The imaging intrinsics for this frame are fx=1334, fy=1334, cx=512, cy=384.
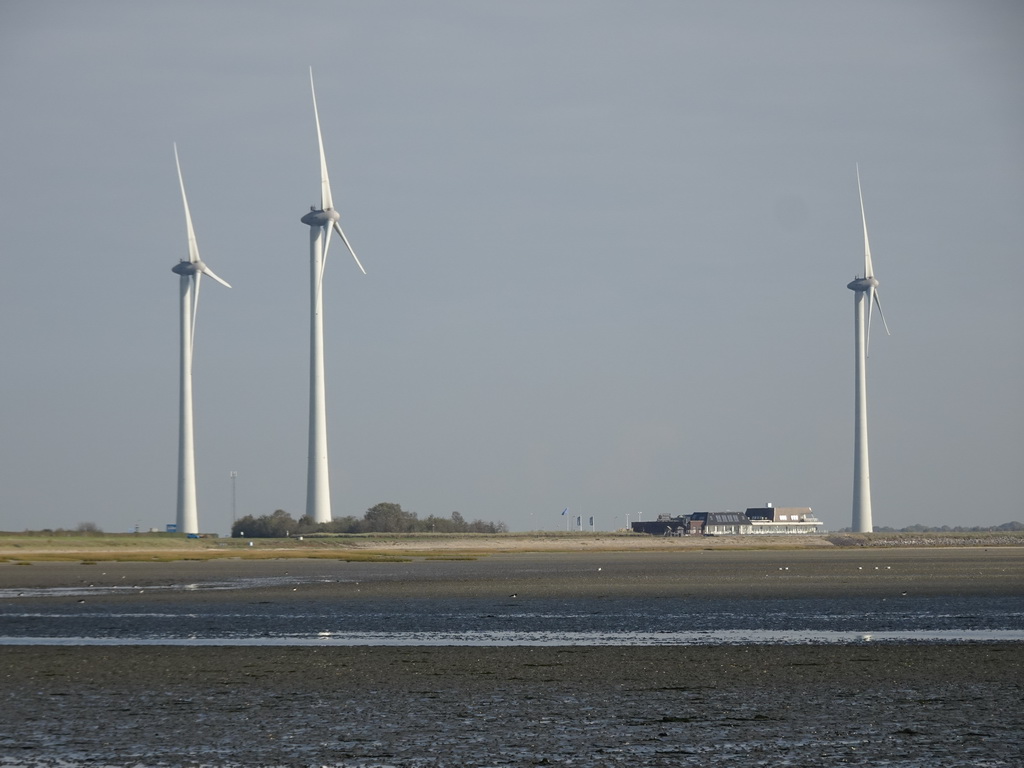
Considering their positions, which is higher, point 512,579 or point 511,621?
point 511,621

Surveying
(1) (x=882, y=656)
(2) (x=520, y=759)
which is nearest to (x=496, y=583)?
(1) (x=882, y=656)

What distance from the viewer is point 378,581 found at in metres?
73.2

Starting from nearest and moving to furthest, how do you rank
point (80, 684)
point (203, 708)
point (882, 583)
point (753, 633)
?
point (203, 708) < point (80, 684) < point (753, 633) < point (882, 583)

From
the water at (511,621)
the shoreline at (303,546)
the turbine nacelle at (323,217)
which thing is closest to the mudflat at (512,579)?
the water at (511,621)

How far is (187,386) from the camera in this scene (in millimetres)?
158750

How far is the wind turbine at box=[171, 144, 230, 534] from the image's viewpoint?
15900 cm

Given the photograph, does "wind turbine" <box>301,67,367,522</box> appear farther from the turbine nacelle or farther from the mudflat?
the mudflat

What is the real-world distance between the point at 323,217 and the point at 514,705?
134806 millimetres

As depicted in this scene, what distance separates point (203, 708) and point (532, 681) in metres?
7.17

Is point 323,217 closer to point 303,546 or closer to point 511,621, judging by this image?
point 303,546

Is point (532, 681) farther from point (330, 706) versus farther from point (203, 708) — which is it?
point (203, 708)

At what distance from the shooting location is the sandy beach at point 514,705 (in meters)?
20.3

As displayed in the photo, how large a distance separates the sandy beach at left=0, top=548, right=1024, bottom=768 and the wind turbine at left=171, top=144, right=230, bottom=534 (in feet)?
416

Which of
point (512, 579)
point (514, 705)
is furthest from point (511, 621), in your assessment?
point (512, 579)
